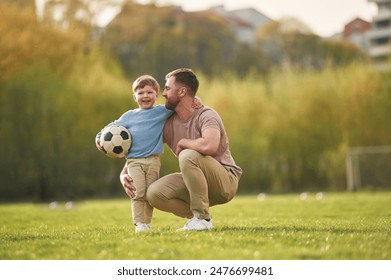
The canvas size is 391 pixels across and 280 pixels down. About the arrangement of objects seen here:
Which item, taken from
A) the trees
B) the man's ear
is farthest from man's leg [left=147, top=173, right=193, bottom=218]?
the trees

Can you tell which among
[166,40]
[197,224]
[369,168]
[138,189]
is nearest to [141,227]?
[138,189]

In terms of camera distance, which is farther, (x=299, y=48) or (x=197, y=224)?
(x=299, y=48)

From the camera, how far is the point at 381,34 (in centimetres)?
1759

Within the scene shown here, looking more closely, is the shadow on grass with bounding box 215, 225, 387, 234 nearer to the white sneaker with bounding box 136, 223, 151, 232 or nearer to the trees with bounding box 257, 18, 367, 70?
the white sneaker with bounding box 136, 223, 151, 232

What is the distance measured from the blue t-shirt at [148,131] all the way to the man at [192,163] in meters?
0.08

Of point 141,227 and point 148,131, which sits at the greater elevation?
point 148,131

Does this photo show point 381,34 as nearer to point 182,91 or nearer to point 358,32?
point 358,32

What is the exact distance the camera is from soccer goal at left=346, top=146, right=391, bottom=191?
14.7m

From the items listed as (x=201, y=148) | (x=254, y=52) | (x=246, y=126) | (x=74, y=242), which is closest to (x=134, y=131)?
(x=201, y=148)

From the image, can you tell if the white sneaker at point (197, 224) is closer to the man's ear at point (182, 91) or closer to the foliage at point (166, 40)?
the man's ear at point (182, 91)

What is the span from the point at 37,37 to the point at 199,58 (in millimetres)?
11007

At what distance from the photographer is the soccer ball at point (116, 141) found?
4699mm

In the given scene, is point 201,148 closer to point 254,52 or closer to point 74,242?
point 74,242

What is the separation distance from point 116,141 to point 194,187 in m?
0.68
